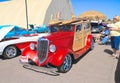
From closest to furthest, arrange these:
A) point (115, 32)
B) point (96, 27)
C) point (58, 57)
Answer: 1. point (58, 57)
2. point (115, 32)
3. point (96, 27)

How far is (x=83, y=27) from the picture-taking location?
8797 millimetres

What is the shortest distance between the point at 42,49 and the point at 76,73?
1500 millimetres

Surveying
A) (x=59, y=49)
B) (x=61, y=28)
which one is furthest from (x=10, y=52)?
(x=59, y=49)

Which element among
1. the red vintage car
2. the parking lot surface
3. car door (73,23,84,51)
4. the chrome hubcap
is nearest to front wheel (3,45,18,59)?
the chrome hubcap

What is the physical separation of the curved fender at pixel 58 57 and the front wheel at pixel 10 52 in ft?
10.7

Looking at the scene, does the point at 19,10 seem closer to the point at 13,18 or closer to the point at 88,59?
the point at 13,18

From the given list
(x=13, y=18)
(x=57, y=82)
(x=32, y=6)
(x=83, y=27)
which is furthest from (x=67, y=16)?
(x=57, y=82)

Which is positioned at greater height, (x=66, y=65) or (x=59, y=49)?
(x=59, y=49)

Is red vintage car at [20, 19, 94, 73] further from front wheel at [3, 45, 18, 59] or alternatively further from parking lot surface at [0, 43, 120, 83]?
front wheel at [3, 45, 18, 59]

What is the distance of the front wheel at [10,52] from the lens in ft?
28.6

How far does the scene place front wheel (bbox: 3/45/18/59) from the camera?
8716 millimetres

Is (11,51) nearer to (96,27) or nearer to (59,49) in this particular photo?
(59,49)

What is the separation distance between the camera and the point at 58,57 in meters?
6.29

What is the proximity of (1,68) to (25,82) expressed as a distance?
2120mm
